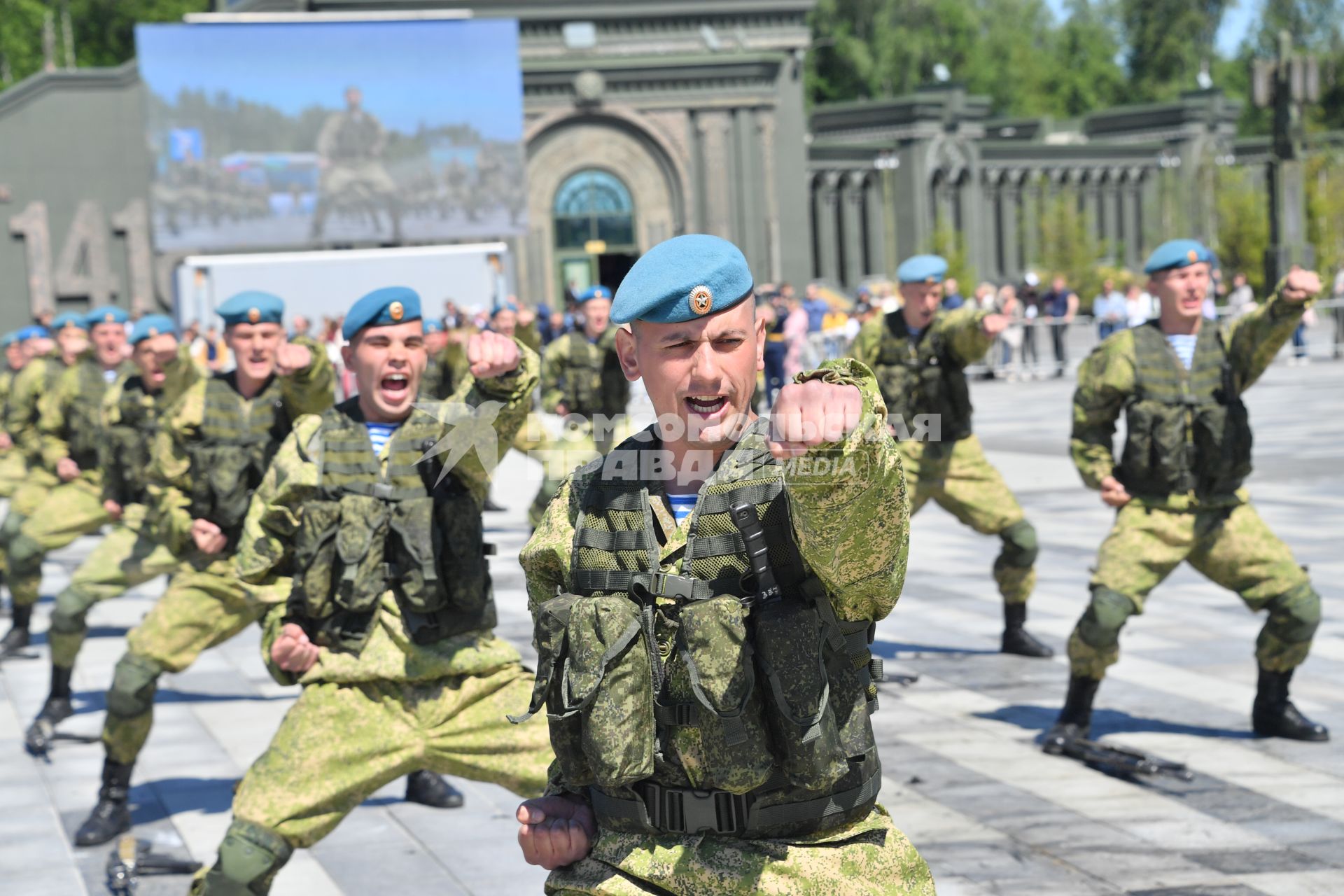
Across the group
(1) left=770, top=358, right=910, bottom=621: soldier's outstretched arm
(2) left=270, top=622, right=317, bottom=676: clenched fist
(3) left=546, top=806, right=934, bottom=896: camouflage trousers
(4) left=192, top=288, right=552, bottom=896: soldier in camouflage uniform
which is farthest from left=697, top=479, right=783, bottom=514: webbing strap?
(2) left=270, top=622, right=317, bottom=676: clenched fist

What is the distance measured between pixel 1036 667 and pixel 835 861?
252 inches

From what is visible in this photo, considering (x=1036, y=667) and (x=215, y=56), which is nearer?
(x=1036, y=667)

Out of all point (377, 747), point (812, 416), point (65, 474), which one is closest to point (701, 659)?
point (812, 416)

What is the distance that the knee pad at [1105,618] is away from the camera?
7332 millimetres

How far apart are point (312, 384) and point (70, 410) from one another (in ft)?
17.7

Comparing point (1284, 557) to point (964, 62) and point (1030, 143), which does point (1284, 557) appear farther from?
point (964, 62)

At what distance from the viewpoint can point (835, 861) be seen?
335 centimetres

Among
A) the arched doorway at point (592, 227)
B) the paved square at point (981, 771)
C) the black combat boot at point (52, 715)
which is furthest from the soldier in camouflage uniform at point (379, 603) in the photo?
the arched doorway at point (592, 227)

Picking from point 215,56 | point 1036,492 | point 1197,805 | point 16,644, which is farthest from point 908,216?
point 1197,805

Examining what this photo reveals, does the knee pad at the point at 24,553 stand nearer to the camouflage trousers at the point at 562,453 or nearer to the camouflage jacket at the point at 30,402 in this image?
the camouflage jacket at the point at 30,402

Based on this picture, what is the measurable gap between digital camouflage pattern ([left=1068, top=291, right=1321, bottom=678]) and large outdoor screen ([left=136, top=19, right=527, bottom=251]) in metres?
33.0

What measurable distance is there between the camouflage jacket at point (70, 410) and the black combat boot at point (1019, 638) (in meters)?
6.23

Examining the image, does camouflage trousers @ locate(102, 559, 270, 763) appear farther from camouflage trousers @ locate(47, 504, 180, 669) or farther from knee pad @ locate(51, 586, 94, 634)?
knee pad @ locate(51, 586, 94, 634)

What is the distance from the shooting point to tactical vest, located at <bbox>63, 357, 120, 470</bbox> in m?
11.6
